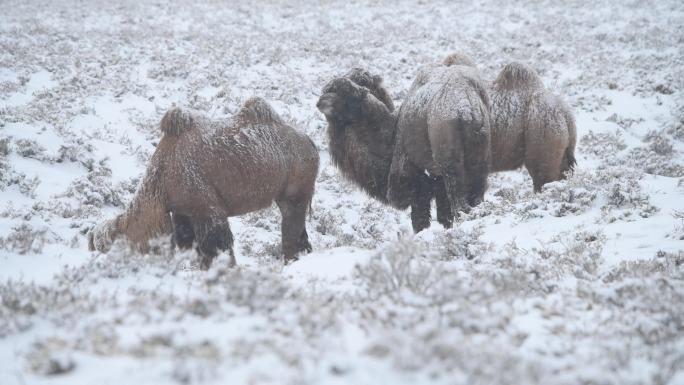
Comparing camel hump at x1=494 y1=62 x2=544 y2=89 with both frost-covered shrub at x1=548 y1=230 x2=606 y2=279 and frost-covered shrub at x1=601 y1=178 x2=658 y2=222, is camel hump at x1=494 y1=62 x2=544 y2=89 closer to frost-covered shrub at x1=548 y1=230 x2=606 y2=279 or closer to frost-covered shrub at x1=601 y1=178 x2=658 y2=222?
frost-covered shrub at x1=601 y1=178 x2=658 y2=222

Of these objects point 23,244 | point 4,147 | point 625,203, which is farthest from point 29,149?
point 625,203

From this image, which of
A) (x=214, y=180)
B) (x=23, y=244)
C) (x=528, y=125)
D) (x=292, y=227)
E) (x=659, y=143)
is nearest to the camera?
(x=23, y=244)

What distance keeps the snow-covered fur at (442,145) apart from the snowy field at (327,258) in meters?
0.53

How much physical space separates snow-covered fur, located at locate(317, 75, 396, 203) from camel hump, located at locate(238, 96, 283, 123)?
1.05 metres

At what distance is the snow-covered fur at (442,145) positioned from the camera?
23.3ft

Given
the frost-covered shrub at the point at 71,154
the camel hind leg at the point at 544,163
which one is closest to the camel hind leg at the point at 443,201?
the camel hind leg at the point at 544,163

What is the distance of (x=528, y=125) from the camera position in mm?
7941

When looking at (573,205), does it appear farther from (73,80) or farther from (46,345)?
(73,80)

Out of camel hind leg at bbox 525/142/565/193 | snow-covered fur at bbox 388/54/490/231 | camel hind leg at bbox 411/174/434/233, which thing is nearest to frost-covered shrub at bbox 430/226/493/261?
snow-covered fur at bbox 388/54/490/231

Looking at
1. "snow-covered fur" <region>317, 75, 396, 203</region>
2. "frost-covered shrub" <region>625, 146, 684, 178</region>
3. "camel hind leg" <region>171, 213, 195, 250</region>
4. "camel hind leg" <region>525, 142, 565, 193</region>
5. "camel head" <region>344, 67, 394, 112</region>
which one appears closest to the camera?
"camel hind leg" <region>171, 213, 195, 250</region>

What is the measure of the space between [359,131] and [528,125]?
2392 millimetres

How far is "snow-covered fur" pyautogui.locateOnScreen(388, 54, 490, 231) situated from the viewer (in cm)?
710

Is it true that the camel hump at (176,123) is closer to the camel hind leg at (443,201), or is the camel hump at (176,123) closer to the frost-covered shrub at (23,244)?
the frost-covered shrub at (23,244)

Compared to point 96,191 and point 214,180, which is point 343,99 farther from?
point 96,191
